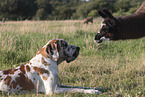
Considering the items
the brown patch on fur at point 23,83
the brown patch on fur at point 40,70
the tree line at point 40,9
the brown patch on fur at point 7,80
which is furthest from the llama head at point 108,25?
the tree line at point 40,9

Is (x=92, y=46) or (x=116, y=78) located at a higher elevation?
(x=92, y=46)

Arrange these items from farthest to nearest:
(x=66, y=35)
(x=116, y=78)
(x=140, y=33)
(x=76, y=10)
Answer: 1. (x=76, y=10)
2. (x=66, y=35)
3. (x=116, y=78)
4. (x=140, y=33)

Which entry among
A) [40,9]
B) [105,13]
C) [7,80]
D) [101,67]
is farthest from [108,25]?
[40,9]

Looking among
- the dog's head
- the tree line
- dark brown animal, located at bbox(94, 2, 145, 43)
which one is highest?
the tree line

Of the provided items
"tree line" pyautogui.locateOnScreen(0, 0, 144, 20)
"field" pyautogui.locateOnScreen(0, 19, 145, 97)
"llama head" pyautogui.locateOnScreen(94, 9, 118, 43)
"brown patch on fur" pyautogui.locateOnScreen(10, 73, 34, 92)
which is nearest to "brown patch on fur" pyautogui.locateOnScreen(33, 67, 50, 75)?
"brown patch on fur" pyautogui.locateOnScreen(10, 73, 34, 92)

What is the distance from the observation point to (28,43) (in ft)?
26.6

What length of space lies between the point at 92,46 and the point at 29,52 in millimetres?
2871

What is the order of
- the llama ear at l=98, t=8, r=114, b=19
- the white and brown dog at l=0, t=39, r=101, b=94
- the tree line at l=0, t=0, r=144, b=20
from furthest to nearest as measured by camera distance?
the tree line at l=0, t=0, r=144, b=20 → the white and brown dog at l=0, t=39, r=101, b=94 → the llama ear at l=98, t=8, r=114, b=19

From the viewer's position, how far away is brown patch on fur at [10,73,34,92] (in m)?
3.77

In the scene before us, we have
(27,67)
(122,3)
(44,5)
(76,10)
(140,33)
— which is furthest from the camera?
(76,10)

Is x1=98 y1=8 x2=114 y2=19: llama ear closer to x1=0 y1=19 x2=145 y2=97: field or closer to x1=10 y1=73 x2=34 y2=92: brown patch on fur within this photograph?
x1=0 y1=19 x2=145 y2=97: field

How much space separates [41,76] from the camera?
3832mm

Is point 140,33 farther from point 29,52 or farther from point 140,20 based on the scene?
point 29,52

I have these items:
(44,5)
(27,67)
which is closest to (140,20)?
(27,67)
